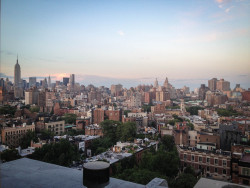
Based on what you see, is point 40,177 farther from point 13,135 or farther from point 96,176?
point 13,135

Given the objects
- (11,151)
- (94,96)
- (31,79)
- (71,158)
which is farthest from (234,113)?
(31,79)

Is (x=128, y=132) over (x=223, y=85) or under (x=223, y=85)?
under

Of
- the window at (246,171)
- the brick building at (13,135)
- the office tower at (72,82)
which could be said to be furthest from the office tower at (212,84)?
the window at (246,171)

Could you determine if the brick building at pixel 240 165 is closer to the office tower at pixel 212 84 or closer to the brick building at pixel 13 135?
the brick building at pixel 13 135

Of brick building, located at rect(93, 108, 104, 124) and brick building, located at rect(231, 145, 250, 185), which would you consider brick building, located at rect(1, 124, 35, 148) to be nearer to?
brick building, located at rect(93, 108, 104, 124)

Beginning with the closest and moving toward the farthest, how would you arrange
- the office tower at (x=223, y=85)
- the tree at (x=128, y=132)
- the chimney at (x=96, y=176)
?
the chimney at (x=96, y=176)
the tree at (x=128, y=132)
the office tower at (x=223, y=85)

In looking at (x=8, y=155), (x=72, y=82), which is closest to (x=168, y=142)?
(x=8, y=155)

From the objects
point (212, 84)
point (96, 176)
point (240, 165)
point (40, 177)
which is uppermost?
point (212, 84)

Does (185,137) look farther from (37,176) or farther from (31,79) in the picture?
(31,79)

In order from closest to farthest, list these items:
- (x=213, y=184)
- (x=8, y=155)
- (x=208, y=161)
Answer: (x=213, y=184) → (x=8, y=155) → (x=208, y=161)

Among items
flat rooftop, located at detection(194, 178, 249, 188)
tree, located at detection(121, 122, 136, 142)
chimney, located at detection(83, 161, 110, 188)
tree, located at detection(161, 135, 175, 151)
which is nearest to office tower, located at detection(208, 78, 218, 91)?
tree, located at detection(121, 122, 136, 142)
